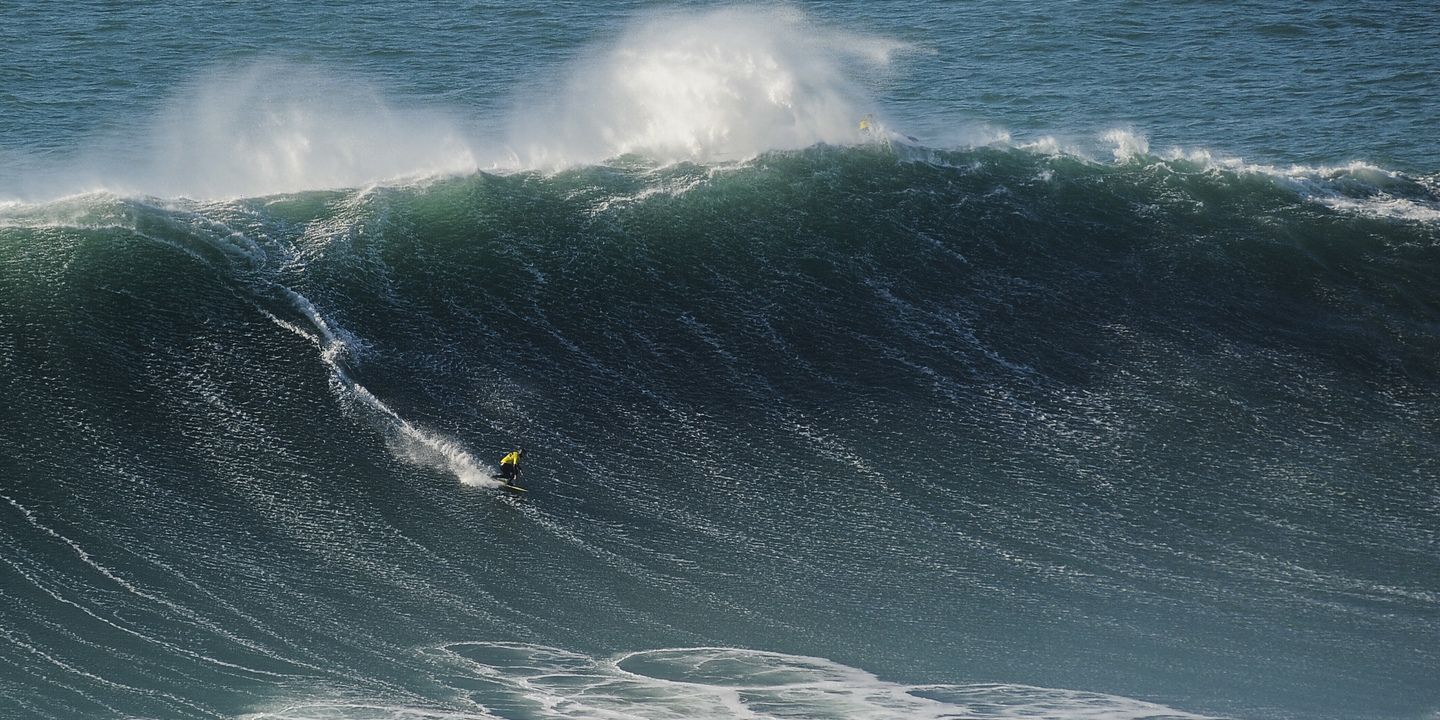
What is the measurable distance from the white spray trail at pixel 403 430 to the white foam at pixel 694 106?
9095mm

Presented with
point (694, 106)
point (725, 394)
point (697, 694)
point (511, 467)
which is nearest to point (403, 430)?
point (511, 467)

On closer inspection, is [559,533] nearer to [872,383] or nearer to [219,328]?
[872,383]

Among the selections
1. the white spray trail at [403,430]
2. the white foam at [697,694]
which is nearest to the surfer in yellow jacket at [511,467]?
the white spray trail at [403,430]

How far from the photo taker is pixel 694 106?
31328 mm

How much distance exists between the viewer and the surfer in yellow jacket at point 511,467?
19078mm

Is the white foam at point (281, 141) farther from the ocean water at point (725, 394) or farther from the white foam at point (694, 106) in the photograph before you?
the white foam at point (694, 106)

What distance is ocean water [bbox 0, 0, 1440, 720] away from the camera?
16.1 m

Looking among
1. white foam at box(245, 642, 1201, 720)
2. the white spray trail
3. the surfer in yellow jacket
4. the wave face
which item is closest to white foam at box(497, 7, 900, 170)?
the wave face

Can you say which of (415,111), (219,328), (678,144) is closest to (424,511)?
(219,328)

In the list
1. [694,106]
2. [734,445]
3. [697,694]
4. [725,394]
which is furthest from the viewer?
[694,106]

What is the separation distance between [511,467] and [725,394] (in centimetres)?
442

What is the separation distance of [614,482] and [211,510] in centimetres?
633

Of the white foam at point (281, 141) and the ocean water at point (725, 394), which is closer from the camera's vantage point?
the ocean water at point (725, 394)

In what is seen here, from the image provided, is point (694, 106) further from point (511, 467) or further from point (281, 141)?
point (511, 467)
